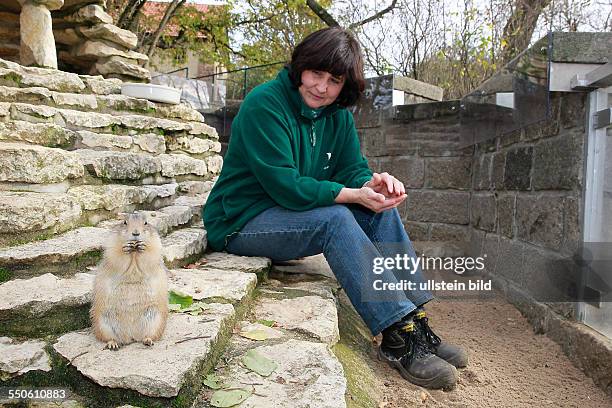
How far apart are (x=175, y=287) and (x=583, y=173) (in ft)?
6.82

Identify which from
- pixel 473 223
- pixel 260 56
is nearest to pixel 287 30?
pixel 260 56

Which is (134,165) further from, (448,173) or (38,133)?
(448,173)

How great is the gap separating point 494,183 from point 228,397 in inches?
120

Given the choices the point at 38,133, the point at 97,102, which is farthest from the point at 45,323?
the point at 97,102

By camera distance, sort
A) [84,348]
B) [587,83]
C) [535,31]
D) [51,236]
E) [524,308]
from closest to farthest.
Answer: [84,348] < [51,236] < [587,83] < [524,308] < [535,31]

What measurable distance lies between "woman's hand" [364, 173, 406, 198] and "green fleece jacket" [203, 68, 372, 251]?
182 mm

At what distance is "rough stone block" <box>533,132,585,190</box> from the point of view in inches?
103

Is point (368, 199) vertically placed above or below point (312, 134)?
below

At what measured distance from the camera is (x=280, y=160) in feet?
7.86

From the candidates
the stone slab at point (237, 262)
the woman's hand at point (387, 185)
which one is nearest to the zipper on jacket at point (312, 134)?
the woman's hand at point (387, 185)

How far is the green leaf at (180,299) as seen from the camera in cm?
194

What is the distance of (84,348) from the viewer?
1.56m

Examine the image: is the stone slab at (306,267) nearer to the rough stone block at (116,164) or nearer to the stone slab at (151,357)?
the stone slab at (151,357)

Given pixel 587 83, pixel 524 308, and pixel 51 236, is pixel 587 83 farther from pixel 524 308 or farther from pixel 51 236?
pixel 51 236
